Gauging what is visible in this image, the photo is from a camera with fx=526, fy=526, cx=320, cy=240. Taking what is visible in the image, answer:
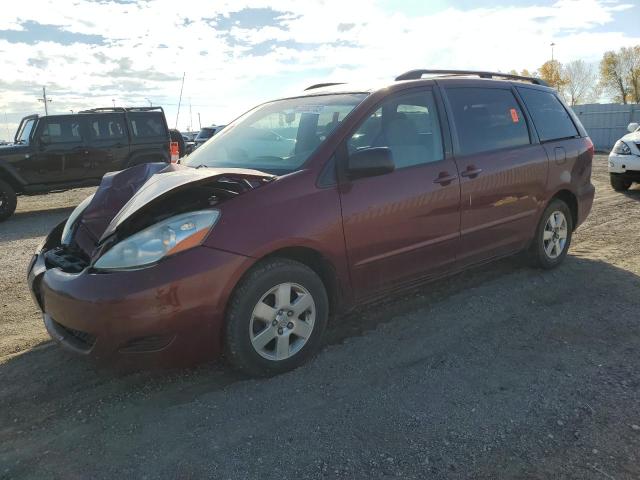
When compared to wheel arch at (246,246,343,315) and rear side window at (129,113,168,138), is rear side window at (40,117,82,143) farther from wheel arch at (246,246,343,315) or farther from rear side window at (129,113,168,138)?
wheel arch at (246,246,343,315)

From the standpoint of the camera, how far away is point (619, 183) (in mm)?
10367

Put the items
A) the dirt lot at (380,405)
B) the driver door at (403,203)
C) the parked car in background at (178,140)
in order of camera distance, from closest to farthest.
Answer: the dirt lot at (380,405), the driver door at (403,203), the parked car in background at (178,140)

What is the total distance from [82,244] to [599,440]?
3.24m

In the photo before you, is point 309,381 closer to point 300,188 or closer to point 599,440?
point 300,188

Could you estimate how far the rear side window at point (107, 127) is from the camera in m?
11.3

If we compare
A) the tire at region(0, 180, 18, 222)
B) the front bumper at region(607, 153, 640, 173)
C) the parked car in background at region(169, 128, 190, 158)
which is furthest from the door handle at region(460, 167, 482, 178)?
the parked car in background at region(169, 128, 190, 158)

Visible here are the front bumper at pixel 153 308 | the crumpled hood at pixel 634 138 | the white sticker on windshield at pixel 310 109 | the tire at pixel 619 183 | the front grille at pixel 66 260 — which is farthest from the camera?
the tire at pixel 619 183

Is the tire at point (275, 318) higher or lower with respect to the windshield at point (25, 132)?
lower

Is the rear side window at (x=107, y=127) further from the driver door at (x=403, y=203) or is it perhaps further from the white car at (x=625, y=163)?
the white car at (x=625, y=163)

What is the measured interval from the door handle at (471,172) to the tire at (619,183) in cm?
765

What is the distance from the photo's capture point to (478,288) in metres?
4.75

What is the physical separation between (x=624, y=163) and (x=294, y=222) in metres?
9.25

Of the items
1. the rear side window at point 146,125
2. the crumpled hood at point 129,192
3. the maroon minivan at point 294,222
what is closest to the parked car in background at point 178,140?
the rear side window at point 146,125

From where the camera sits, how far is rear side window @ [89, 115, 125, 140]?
1133cm
